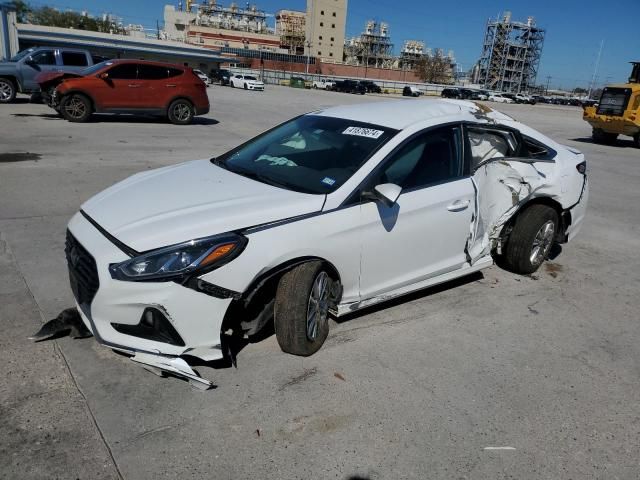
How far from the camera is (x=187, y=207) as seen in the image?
10.8 feet

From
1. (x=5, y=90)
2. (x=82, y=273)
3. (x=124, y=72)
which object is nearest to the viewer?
(x=82, y=273)

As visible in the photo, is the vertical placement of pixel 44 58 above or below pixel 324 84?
above

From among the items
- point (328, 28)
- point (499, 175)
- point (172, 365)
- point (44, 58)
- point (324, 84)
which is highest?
point (328, 28)

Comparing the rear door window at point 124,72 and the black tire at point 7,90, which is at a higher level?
the rear door window at point 124,72

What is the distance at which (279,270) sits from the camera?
3.22 metres

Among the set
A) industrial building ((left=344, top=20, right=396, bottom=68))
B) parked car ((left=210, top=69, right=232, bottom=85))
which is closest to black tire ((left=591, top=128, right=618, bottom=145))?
parked car ((left=210, top=69, right=232, bottom=85))

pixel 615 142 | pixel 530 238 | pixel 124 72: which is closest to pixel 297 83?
pixel 615 142

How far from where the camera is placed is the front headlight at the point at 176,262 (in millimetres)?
2869

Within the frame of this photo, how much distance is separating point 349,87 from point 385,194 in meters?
62.7

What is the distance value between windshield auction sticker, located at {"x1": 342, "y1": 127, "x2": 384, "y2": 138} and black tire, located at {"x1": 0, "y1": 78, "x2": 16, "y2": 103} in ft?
57.1

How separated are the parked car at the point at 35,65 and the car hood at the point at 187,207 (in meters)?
15.7

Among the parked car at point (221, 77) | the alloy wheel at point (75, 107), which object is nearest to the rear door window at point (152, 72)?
the alloy wheel at point (75, 107)

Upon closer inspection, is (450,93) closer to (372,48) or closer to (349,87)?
(349,87)

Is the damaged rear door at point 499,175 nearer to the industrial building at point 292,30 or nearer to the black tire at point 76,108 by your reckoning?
the black tire at point 76,108
